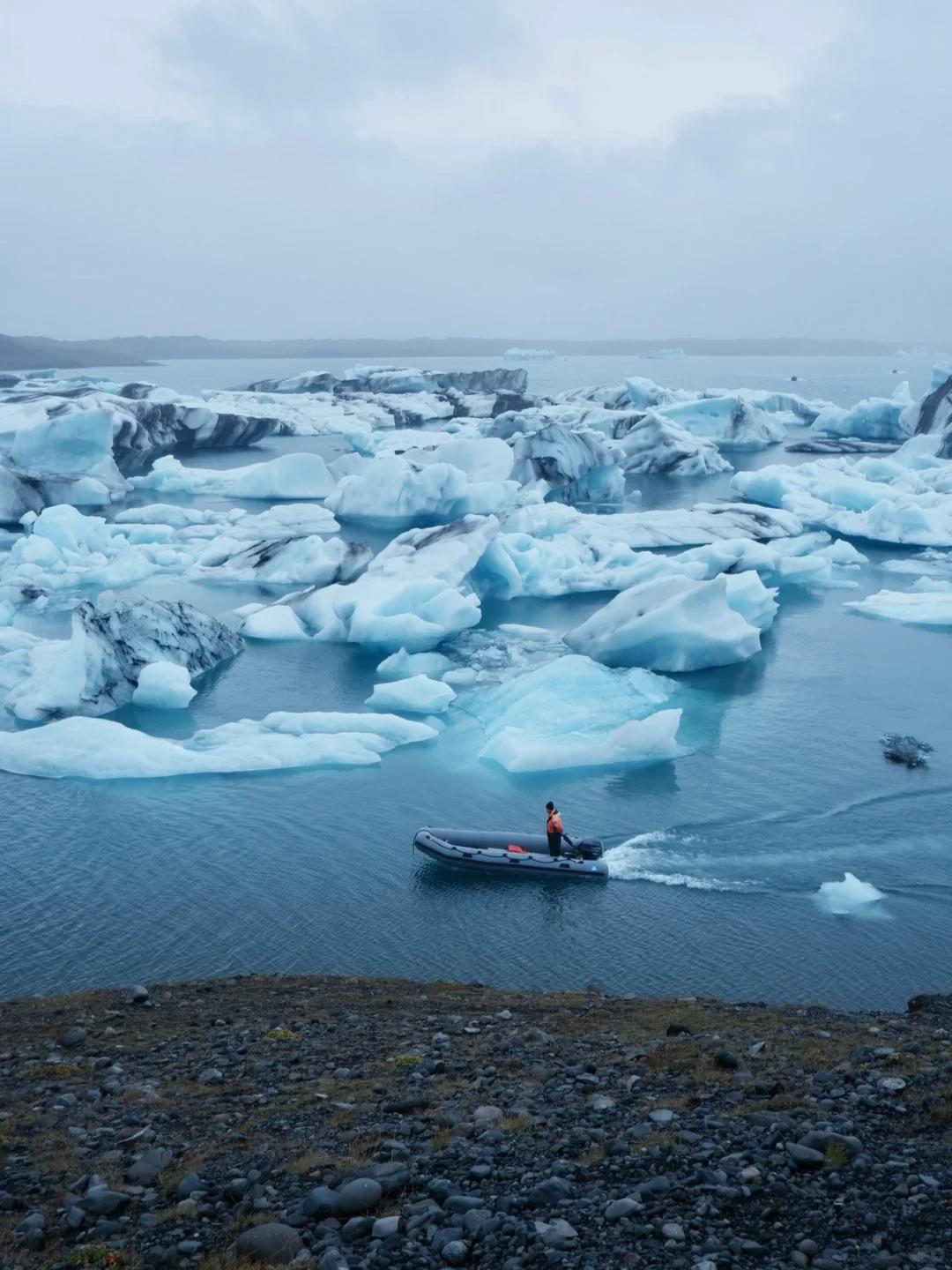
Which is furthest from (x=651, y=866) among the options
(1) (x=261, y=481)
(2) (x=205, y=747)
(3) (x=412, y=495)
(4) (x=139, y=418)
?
(4) (x=139, y=418)

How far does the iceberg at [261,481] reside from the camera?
3619 centimetres

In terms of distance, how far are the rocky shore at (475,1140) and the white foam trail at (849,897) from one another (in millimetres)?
3261

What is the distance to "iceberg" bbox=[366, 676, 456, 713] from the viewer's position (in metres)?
16.9

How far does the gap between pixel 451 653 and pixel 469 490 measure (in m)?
11.1

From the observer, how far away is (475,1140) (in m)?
5.07

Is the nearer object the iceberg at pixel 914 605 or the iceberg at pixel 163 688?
the iceberg at pixel 163 688

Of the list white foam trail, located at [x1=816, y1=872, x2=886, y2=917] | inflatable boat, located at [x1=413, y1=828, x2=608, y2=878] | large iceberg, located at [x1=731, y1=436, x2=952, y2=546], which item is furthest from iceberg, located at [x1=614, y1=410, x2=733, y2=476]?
white foam trail, located at [x1=816, y1=872, x2=886, y2=917]

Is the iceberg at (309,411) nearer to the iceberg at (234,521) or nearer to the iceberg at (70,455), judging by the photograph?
the iceberg at (70,455)

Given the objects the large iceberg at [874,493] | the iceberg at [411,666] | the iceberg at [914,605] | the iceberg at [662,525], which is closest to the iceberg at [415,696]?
the iceberg at [411,666]

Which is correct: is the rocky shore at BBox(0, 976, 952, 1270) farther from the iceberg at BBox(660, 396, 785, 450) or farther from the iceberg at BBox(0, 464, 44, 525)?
the iceberg at BBox(660, 396, 785, 450)

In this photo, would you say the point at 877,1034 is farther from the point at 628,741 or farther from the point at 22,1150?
the point at 628,741

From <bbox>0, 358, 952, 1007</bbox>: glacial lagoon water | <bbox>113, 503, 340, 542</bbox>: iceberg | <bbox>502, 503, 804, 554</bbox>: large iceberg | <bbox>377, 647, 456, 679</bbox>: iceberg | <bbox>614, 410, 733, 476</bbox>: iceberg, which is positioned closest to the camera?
<bbox>0, 358, 952, 1007</bbox>: glacial lagoon water

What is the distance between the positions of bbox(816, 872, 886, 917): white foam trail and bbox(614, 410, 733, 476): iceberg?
3135 centimetres

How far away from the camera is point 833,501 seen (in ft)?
112
